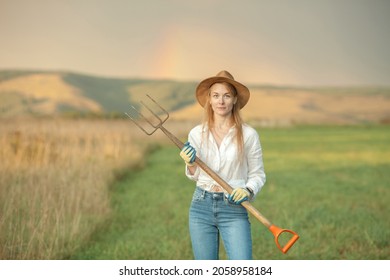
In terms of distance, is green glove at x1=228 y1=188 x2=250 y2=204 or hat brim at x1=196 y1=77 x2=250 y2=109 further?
hat brim at x1=196 y1=77 x2=250 y2=109

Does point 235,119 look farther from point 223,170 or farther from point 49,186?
point 49,186

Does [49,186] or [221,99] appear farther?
[49,186]

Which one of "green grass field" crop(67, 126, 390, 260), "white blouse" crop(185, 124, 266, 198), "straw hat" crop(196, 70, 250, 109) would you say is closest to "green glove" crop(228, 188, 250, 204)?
"white blouse" crop(185, 124, 266, 198)

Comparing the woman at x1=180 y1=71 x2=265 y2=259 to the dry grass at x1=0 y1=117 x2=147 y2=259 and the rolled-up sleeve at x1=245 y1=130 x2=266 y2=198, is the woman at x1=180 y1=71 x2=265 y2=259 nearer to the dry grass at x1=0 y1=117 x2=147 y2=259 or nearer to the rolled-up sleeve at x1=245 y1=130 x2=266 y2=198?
the rolled-up sleeve at x1=245 y1=130 x2=266 y2=198

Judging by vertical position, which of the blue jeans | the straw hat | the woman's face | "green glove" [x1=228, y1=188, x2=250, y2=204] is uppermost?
the straw hat

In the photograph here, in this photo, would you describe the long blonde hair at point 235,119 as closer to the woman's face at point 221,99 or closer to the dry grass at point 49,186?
the woman's face at point 221,99

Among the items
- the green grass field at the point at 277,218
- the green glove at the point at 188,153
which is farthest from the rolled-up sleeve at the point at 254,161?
the green grass field at the point at 277,218

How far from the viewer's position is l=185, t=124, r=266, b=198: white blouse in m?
2.97

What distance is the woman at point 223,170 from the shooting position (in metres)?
2.92

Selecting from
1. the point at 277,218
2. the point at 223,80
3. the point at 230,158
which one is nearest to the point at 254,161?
the point at 230,158

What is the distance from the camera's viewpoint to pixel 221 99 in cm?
304

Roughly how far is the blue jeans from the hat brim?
23.1 inches

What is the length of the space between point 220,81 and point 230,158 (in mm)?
475

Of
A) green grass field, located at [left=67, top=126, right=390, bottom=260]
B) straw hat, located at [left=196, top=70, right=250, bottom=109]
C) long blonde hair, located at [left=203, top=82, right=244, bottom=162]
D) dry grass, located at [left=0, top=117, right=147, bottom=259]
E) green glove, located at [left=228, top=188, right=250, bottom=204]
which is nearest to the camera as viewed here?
green glove, located at [left=228, top=188, right=250, bottom=204]
